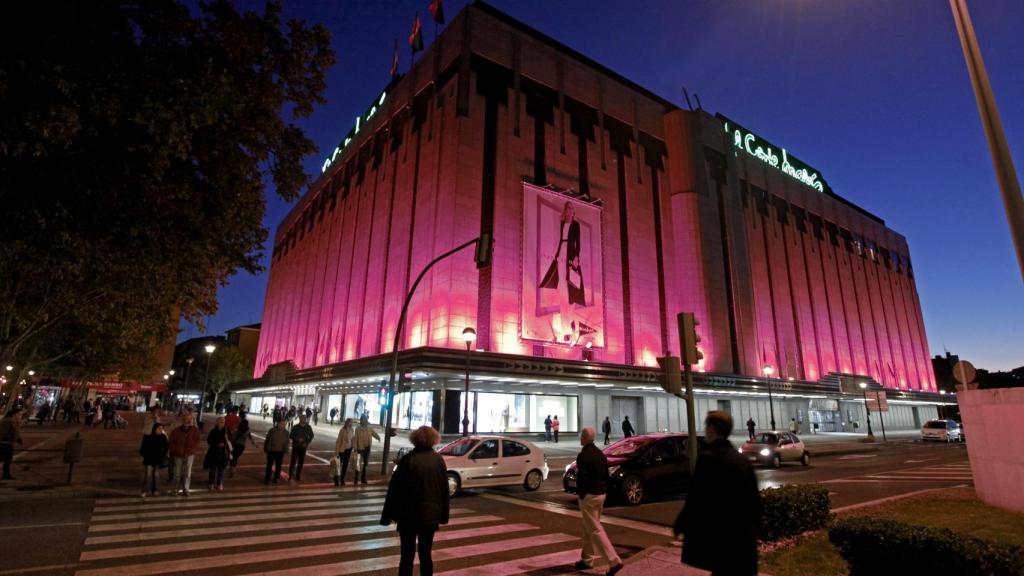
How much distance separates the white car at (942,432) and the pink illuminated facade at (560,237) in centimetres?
1047

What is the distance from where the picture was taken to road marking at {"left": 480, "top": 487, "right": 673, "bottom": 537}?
9514 mm

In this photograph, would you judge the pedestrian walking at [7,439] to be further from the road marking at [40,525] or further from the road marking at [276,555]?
the road marking at [276,555]

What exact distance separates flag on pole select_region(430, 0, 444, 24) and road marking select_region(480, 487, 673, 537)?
36.5 metres

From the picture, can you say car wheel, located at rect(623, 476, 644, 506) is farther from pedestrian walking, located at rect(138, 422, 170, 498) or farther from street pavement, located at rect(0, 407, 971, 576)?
pedestrian walking, located at rect(138, 422, 170, 498)

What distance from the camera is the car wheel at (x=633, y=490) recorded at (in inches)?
482

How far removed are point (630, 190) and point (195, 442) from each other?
38.0 m

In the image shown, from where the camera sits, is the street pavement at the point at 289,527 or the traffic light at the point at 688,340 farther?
the traffic light at the point at 688,340

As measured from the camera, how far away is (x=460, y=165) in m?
34.2

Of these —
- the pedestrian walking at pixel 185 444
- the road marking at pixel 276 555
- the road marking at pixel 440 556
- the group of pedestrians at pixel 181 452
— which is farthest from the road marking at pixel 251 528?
the pedestrian walking at pixel 185 444

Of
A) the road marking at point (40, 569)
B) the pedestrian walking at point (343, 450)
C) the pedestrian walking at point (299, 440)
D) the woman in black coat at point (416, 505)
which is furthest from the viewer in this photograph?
the pedestrian walking at point (299, 440)

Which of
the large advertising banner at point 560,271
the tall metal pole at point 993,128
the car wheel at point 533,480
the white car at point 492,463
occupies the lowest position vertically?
the car wheel at point 533,480

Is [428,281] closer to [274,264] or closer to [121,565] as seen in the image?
[121,565]

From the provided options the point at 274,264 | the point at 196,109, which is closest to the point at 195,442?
the point at 196,109

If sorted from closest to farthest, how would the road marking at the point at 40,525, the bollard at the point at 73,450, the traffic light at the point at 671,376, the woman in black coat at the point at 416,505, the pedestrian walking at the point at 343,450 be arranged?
the woman in black coat at the point at 416,505
the road marking at the point at 40,525
the traffic light at the point at 671,376
the bollard at the point at 73,450
the pedestrian walking at the point at 343,450
